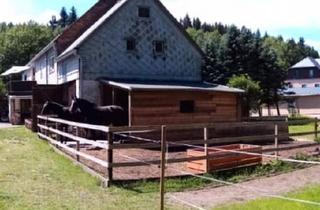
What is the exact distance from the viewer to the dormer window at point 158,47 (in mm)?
30391

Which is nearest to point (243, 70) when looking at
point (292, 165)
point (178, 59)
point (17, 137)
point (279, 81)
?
point (279, 81)

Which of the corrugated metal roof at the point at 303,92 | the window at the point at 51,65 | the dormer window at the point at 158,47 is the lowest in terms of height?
the corrugated metal roof at the point at 303,92

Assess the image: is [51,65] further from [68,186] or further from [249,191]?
[249,191]

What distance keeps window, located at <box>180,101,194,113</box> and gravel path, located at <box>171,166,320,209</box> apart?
11240 mm

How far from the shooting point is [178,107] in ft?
79.7

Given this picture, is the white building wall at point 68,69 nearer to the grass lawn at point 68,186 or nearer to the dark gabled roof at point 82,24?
the dark gabled roof at point 82,24

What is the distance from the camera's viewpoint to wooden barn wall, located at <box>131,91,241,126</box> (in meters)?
22.9

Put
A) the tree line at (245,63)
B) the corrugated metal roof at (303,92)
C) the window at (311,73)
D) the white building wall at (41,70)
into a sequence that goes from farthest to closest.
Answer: the window at (311,73)
the corrugated metal roof at (303,92)
the tree line at (245,63)
the white building wall at (41,70)

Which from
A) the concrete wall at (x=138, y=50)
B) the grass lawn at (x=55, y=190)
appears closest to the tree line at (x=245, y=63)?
the concrete wall at (x=138, y=50)

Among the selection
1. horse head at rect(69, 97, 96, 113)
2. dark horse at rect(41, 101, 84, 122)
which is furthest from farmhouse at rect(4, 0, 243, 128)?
dark horse at rect(41, 101, 84, 122)

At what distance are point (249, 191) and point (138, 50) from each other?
63.8 feet

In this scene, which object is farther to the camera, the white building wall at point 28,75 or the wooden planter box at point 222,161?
the white building wall at point 28,75

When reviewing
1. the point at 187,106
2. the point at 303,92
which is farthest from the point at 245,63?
the point at 187,106

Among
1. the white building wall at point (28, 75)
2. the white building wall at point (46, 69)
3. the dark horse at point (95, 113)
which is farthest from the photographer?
the white building wall at point (28, 75)
